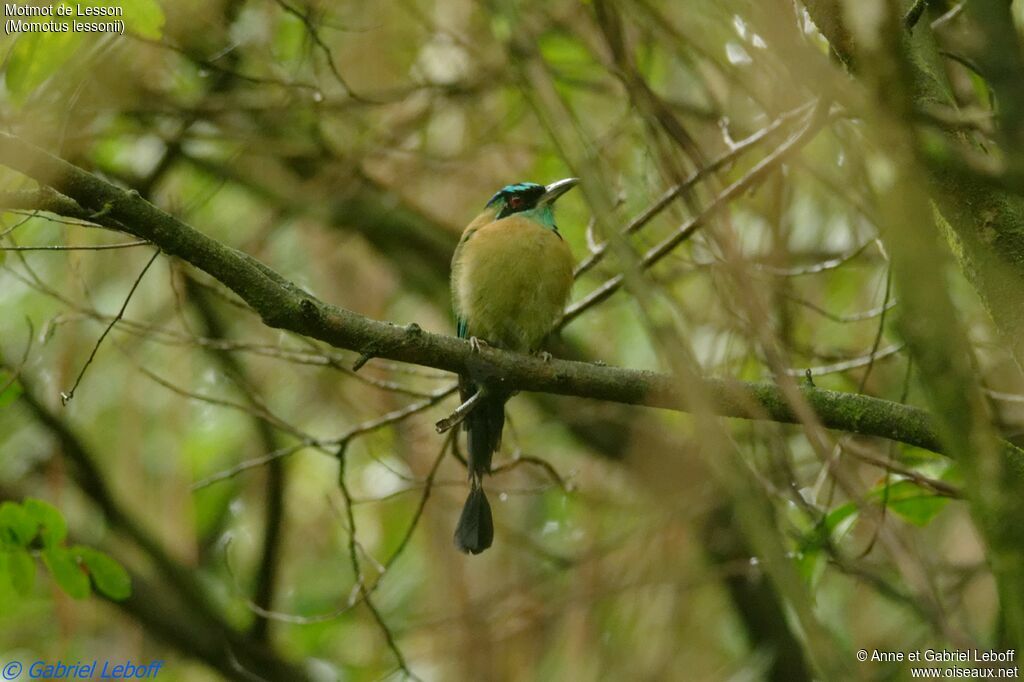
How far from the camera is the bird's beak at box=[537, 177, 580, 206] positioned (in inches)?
192

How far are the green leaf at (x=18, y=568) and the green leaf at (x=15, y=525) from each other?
0.06m

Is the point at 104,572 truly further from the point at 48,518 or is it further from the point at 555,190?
the point at 555,190

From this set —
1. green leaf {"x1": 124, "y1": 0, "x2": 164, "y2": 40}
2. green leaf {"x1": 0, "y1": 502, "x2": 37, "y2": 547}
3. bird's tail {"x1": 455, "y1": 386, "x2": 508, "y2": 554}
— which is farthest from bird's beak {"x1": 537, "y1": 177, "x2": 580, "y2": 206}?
green leaf {"x1": 0, "y1": 502, "x2": 37, "y2": 547}

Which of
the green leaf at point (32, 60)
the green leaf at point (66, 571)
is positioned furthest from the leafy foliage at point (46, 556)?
the green leaf at point (32, 60)

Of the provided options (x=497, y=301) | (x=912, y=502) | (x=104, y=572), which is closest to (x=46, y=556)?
(x=104, y=572)

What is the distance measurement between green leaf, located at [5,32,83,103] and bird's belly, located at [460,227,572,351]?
5.88ft

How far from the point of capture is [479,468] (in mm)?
4336

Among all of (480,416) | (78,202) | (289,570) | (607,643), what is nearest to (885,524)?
(78,202)

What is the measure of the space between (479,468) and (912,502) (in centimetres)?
165

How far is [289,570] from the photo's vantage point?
6.80m

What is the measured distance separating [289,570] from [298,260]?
195 centimetres

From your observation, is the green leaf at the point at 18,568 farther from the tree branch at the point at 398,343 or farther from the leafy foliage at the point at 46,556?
the tree branch at the point at 398,343

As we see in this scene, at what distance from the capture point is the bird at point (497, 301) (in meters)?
4.25

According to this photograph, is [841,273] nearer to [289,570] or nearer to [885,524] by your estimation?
[289,570]
